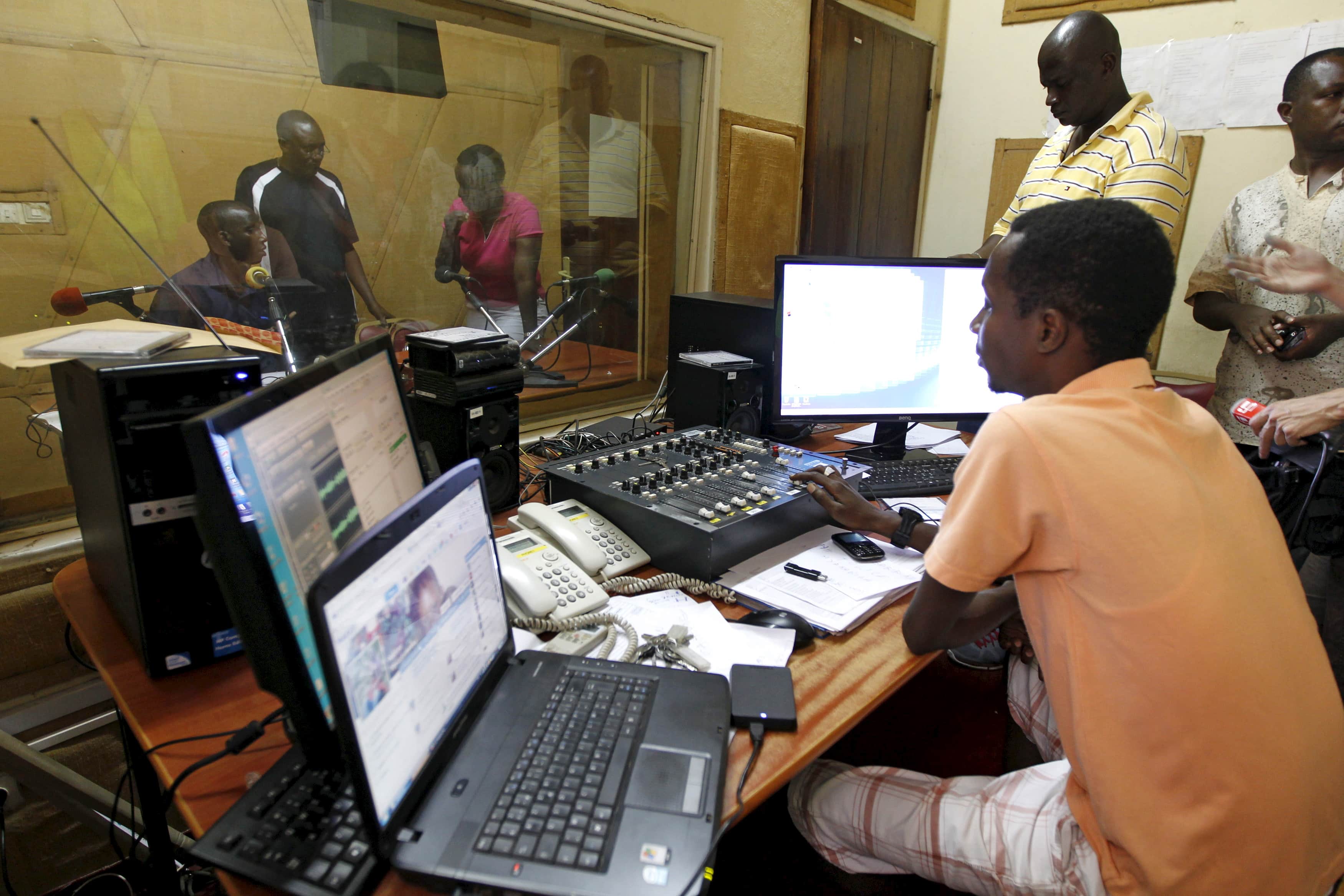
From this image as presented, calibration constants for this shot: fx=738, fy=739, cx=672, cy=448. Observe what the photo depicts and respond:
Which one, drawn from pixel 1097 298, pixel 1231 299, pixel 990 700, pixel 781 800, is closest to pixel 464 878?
pixel 1097 298

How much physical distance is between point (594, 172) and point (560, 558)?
1639 millimetres

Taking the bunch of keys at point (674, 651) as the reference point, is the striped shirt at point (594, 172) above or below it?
above

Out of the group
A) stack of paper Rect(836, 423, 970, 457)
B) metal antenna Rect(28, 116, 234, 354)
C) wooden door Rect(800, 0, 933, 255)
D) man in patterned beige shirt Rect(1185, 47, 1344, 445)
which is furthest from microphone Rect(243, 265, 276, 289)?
man in patterned beige shirt Rect(1185, 47, 1344, 445)

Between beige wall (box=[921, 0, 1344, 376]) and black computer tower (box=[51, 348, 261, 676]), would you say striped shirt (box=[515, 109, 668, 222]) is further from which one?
beige wall (box=[921, 0, 1344, 376])

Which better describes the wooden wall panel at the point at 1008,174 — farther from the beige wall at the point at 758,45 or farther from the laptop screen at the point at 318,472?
the laptop screen at the point at 318,472

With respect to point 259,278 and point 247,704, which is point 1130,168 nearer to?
point 259,278

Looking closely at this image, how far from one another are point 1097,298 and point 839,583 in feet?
1.97

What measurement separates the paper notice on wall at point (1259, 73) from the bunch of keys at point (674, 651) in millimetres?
3343

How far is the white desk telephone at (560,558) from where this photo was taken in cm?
113

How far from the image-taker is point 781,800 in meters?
1.83

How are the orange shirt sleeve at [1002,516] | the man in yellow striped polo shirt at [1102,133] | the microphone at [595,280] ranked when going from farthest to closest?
the microphone at [595,280] → the man in yellow striped polo shirt at [1102,133] → the orange shirt sleeve at [1002,516]

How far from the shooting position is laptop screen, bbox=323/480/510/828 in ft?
2.04

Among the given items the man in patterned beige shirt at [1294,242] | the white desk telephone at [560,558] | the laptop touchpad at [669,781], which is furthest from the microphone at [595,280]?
the man in patterned beige shirt at [1294,242]

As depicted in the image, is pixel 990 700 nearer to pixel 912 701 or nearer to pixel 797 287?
pixel 912 701
